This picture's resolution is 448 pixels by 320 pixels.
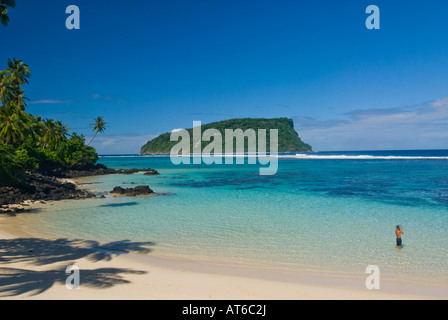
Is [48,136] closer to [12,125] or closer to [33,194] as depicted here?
[12,125]

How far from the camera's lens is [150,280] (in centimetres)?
738

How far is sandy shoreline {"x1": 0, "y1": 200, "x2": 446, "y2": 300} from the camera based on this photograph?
20.9 feet

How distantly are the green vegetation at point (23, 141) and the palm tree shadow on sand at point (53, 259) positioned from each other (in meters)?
7.16

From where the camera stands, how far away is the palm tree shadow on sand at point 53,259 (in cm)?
657

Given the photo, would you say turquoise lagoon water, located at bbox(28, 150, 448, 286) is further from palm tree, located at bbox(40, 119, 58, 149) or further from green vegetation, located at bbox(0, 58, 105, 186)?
palm tree, located at bbox(40, 119, 58, 149)

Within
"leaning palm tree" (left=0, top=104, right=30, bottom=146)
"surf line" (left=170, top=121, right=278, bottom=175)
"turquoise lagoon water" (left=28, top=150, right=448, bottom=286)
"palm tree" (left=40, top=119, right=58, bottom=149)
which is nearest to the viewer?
"turquoise lagoon water" (left=28, top=150, right=448, bottom=286)

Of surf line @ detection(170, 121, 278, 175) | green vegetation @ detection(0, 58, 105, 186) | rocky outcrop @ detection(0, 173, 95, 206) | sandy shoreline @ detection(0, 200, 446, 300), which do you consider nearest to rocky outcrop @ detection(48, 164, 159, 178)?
green vegetation @ detection(0, 58, 105, 186)

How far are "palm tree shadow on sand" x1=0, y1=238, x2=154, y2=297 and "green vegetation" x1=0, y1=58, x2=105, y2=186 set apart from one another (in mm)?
7156

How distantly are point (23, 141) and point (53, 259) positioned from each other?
28.6 metres

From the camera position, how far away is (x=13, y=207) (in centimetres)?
1784

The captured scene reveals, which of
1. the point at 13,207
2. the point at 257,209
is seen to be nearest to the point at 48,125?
the point at 13,207

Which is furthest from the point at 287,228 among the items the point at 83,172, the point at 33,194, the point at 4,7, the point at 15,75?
the point at 83,172
